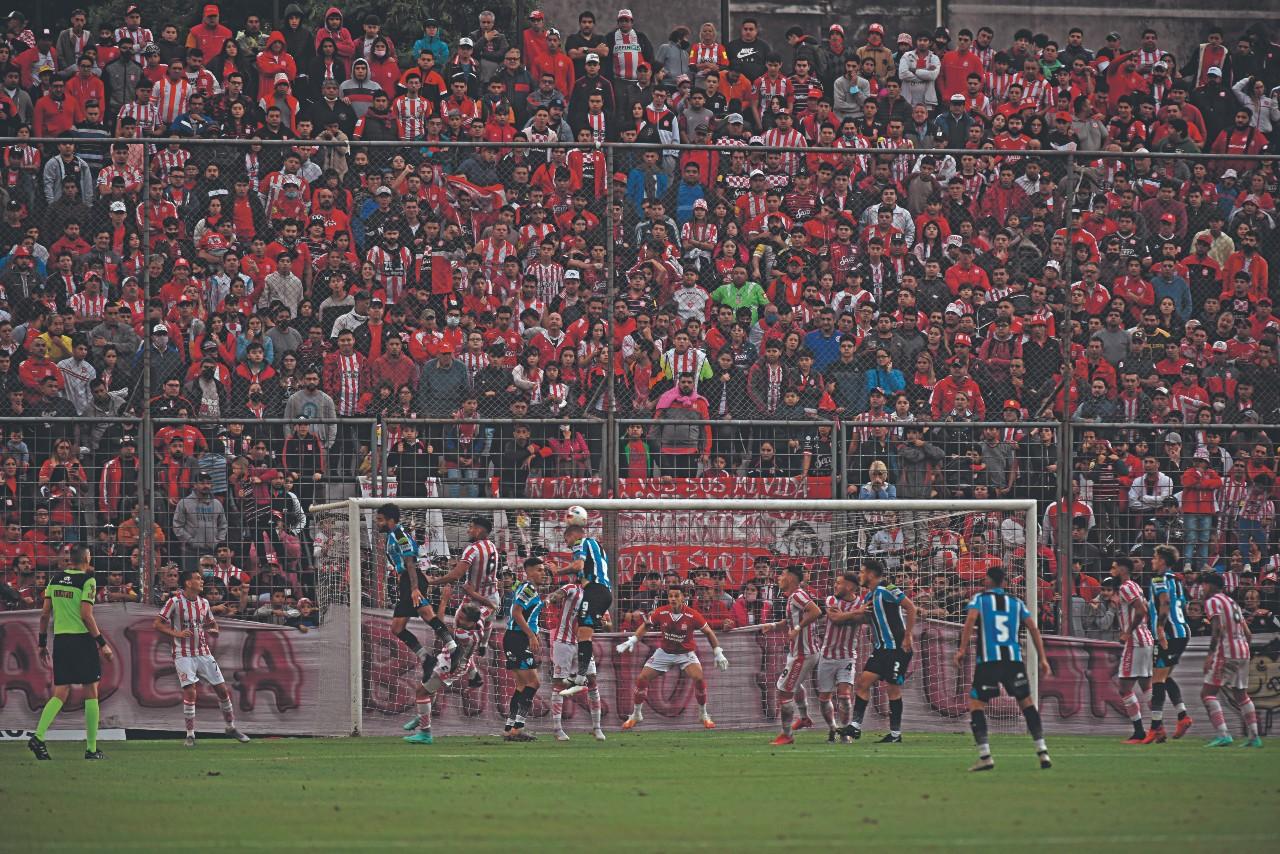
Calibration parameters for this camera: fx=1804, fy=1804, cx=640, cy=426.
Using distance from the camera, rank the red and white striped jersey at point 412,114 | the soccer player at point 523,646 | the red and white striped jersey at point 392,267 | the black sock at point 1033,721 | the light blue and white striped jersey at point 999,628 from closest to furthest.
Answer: the black sock at point 1033,721 < the light blue and white striped jersey at point 999,628 < the soccer player at point 523,646 < the red and white striped jersey at point 392,267 < the red and white striped jersey at point 412,114

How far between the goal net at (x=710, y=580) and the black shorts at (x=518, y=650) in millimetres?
1671

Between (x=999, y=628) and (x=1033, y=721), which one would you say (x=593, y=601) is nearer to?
(x=999, y=628)

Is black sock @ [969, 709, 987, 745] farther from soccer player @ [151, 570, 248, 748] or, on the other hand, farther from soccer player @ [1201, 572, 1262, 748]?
soccer player @ [151, 570, 248, 748]

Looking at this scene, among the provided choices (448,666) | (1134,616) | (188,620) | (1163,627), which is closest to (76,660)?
(188,620)

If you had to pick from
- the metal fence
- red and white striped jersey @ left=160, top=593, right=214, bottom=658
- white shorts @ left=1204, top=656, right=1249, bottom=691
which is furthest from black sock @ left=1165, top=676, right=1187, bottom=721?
red and white striped jersey @ left=160, top=593, right=214, bottom=658

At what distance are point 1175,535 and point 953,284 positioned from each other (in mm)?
4313

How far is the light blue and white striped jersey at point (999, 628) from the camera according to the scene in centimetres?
1544

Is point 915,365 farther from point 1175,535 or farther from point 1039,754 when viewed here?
point 1039,754

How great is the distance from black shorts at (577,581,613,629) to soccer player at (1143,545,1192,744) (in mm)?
5800

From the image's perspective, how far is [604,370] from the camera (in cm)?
2127

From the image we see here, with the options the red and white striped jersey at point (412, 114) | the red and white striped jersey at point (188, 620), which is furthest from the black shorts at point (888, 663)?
the red and white striped jersey at point (412, 114)

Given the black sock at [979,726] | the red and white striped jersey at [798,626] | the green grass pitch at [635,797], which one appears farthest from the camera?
the red and white striped jersey at [798,626]

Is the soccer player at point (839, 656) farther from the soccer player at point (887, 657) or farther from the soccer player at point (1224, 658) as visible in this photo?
the soccer player at point (1224, 658)

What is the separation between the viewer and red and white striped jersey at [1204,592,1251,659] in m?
19.2
